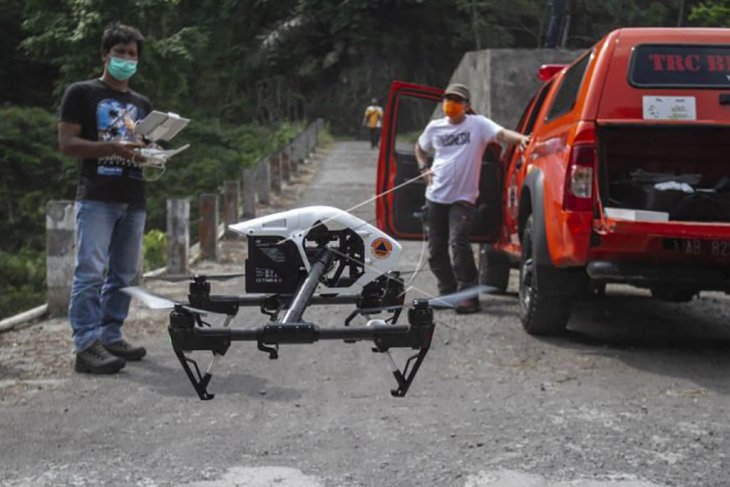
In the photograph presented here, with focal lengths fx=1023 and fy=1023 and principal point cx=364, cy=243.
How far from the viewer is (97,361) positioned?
6.30m

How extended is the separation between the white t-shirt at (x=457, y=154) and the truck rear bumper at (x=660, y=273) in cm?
171

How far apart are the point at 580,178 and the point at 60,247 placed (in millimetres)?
4193

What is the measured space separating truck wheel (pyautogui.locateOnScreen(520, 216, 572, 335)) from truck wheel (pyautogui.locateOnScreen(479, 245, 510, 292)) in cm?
172

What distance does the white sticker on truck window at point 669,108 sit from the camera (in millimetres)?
6586

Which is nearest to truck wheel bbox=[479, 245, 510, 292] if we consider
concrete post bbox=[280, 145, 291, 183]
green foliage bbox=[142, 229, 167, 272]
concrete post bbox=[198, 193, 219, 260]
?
concrete post bbox=[198, 193, 219, 260]

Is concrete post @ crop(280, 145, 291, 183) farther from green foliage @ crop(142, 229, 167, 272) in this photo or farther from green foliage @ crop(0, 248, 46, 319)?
green foliage @ crop(142, 229, 167, 272)

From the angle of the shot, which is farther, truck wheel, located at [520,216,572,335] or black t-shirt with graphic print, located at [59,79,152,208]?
truck wheel, located at [520,216,572,335]

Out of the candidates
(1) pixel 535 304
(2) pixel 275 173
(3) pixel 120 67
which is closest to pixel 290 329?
(3) pixel 120 67

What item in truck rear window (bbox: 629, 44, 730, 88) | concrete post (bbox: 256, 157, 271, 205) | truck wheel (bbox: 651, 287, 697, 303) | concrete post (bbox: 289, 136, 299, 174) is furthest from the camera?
concrete post (bbox: 289, 136, 299, 174)

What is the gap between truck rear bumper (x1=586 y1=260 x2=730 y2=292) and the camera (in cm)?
644

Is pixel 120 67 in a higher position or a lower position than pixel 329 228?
higher

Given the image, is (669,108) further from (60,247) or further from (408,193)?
(60,247)

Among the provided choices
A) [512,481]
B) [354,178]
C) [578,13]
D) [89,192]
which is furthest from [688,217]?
[578,13]

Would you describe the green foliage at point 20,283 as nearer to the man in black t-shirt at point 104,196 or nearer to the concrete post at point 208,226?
the concrete post at point 208,226
